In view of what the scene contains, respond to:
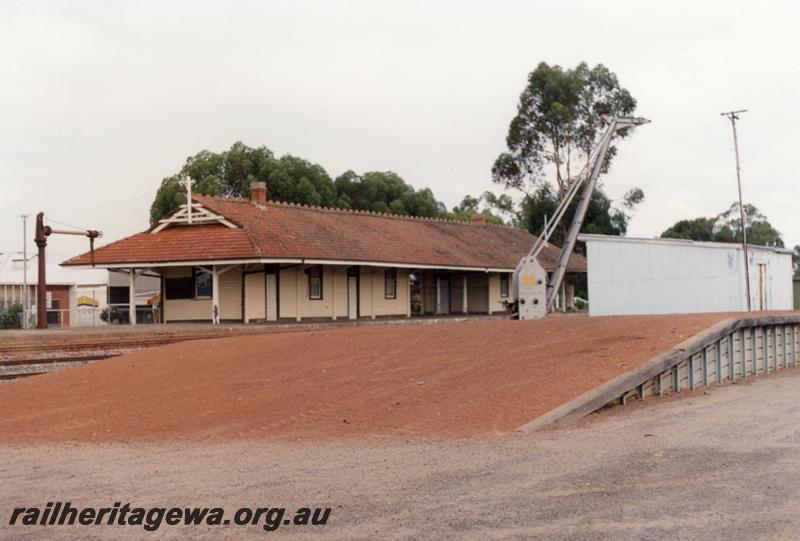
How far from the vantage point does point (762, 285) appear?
122 ft

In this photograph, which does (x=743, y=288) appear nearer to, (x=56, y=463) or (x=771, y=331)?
(x=771, y=331)

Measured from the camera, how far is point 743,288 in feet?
115

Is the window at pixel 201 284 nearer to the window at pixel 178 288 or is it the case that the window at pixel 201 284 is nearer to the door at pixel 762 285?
the window at pixel 178 288

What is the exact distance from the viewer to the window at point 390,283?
3688cm

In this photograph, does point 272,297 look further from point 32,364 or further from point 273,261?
point 32,364

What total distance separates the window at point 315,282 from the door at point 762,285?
17682mm

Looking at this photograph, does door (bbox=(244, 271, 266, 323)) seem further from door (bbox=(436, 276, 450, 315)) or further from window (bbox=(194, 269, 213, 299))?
door (bbox=(436, 276, 450, 315))

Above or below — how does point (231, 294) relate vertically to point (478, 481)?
above

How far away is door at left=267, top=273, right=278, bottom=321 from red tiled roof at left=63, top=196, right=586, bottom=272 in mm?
1384

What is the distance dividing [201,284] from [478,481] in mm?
25469

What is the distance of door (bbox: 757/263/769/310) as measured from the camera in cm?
3675

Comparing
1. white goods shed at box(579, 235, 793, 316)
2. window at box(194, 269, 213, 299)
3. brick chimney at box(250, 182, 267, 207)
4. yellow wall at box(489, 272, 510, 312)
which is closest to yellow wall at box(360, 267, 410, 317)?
brick chimney at box(250, 182, 267, 207)

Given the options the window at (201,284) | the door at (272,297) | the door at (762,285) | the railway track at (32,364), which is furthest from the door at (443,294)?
the railway track at (32,364)

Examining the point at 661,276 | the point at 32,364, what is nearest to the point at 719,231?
the point at 661,276
